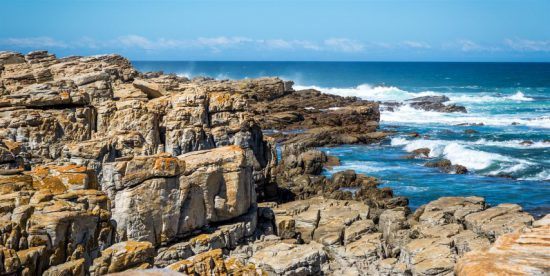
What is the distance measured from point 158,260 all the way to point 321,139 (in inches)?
1654

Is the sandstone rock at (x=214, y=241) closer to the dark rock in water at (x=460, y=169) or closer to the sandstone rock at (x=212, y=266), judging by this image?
the sandstone rock at (x=212, y=266)

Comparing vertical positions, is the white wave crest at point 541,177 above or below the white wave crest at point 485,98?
above

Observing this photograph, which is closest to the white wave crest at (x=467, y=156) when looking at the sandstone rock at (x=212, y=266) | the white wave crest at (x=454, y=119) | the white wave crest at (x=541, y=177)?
the white wave crest at (x=541, y=177)

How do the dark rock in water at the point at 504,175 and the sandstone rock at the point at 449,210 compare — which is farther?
the dark rock in water at the point at 504,175

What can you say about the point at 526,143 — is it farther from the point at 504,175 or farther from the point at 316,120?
the point at 316,120

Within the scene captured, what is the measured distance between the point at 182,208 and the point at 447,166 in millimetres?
33435

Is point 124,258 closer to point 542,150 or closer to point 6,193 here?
point 6,193

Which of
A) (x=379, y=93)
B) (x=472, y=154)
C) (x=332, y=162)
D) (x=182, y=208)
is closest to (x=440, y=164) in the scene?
(x=472, y=154)

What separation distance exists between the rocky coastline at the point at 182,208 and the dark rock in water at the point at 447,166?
12512 millimetres

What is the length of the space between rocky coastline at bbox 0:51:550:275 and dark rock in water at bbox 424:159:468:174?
493 inches

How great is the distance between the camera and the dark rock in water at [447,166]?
1815 inches

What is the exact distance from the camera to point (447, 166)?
47.5 m

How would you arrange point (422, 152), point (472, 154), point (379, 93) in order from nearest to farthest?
point (472, 154), point (422, 152), point (379, 93)

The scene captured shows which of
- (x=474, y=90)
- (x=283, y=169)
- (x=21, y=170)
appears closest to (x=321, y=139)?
(x=283, y=169)
